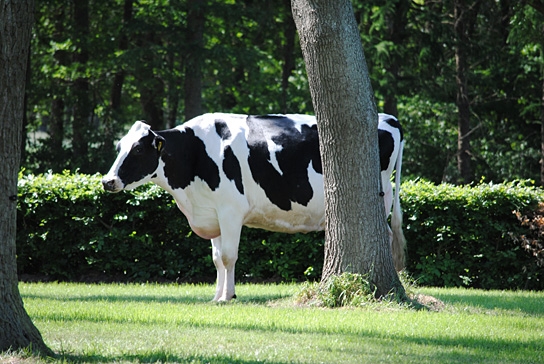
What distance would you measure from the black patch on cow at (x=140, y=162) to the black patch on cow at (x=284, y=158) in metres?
1.37

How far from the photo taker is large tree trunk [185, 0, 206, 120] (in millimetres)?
25312

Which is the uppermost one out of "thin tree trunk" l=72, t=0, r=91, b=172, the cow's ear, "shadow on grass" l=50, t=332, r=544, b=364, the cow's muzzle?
"thin tree trunk" l=72, t=0, r=91, b=172

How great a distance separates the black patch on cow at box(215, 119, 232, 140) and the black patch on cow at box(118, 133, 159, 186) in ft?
3.10

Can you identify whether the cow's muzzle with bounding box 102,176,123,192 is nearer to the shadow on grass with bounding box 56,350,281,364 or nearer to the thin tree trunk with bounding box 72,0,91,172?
the shadow on grass with bounding box 56,350,281,364

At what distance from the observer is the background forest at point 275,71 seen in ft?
85.3

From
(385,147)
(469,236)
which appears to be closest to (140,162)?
(385,147)

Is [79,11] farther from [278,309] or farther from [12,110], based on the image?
[12,110]

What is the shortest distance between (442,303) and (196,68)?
15.8 meters

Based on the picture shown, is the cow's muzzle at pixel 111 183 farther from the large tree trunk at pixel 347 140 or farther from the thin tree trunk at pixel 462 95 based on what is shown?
the thin tree trunk at pixel 462 95

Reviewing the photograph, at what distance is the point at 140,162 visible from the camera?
12.0 metres

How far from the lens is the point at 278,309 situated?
403 inches

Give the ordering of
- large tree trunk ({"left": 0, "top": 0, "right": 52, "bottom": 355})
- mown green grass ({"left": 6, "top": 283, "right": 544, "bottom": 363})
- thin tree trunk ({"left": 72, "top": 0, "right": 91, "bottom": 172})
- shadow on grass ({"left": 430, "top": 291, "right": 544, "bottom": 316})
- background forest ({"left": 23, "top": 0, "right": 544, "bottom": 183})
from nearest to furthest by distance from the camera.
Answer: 1. large tree trunk ({"left": 0, "top": 0, "right": 52, "bottom": 355})
2. mown green grass ({"left": 6, "top": 283, "right": 544, "bottom": 363})
3. shadow on grass ({"left": 430, "top": 291, "right": 544, "bottom": 316})
4. background forest ({"left": 23, "top": 0, "right": 544, "bottom": 183})
5. thin tree trunk ({"left": 72, "top": 0, "right": 91, "bottom": 172})

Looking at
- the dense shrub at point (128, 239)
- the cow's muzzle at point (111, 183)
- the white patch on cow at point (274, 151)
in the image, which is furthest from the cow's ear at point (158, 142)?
the dense shrub at point (128, 239)

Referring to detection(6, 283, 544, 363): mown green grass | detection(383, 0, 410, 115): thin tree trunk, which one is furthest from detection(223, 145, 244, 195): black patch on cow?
detection(383, 0, 410, 115): thin tree trunk
